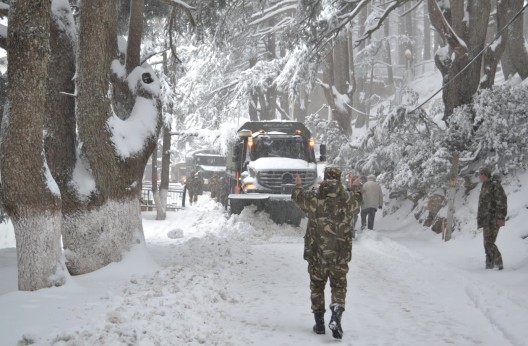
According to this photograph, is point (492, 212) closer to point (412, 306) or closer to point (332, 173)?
point (412, 306)

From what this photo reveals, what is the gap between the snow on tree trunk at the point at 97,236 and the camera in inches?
284

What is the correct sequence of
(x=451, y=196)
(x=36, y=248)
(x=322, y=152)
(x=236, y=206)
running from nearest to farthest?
(x=36, y=248) < (x=451, y=196) < (x=236, y=206) < (x=322, y=152)

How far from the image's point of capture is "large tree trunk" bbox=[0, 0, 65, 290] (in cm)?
533

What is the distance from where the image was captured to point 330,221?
5324mm

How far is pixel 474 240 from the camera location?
11086 mm

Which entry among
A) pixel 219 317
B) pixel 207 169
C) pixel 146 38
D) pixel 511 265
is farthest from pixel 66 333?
pixel 207 169

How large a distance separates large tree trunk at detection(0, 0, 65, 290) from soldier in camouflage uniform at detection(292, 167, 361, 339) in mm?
2983

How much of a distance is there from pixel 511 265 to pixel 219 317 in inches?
223

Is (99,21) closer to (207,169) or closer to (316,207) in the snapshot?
(316,207)

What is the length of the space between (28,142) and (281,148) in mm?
10386

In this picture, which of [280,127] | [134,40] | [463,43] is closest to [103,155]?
[134,40]

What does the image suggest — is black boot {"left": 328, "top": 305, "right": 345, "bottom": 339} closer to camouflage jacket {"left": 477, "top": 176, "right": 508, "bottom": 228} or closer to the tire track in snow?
the tire track in snow

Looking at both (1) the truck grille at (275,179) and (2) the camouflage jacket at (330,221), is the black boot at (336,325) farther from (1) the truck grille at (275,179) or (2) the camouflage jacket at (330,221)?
(1) the truck grille at (275,179)

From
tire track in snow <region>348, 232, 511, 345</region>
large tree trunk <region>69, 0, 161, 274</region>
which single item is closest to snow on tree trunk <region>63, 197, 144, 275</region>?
large tree trunk <region>69, 0, 161, 274</region>
